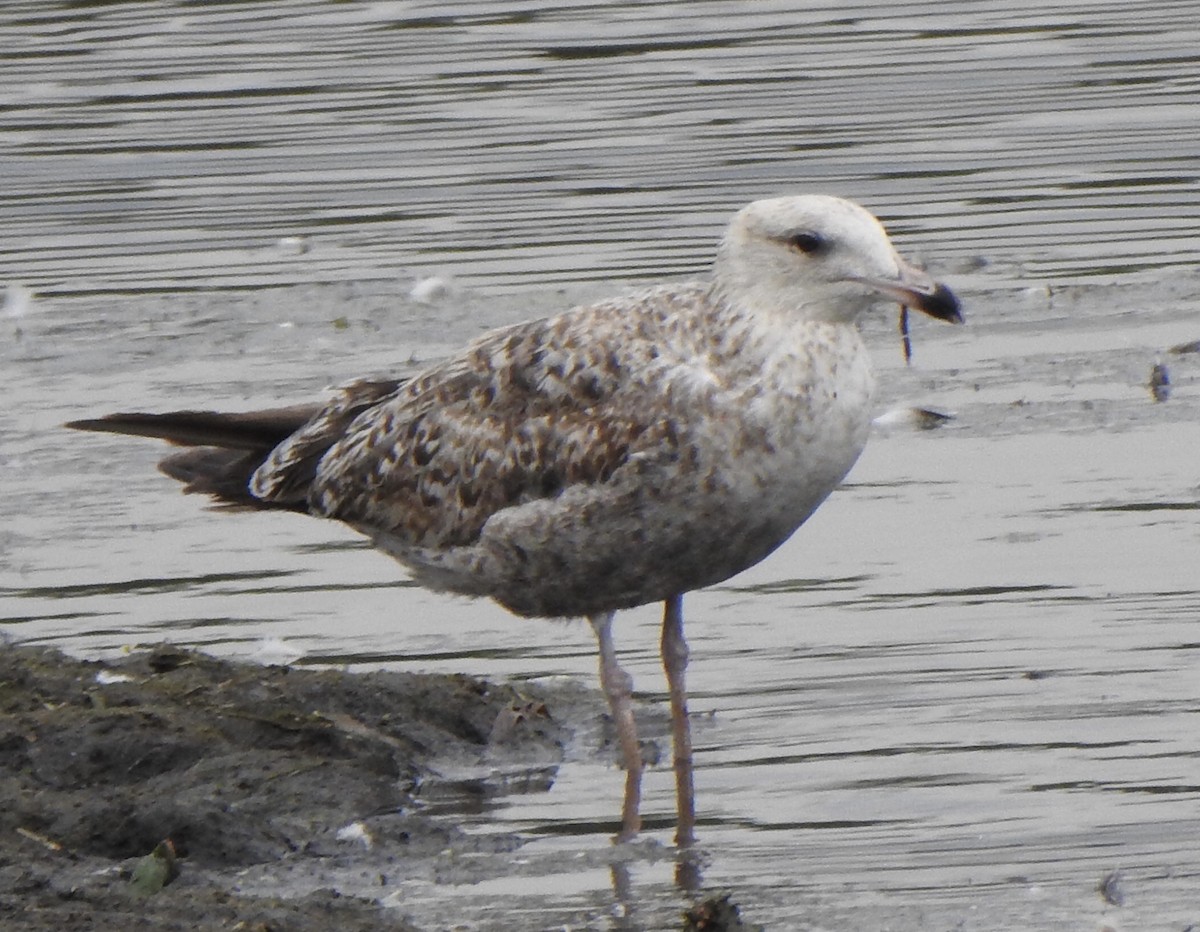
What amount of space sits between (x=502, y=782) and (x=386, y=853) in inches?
27.4

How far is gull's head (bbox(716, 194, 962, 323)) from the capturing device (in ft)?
22.8

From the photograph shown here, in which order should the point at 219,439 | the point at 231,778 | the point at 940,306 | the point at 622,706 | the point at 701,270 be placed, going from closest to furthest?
the point at 940,306, the point at 231,778, the point at 622,706, the point at 219,439, the point at 701,270

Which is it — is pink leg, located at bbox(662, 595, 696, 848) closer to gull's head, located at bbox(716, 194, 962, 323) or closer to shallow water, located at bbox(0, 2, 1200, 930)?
shallow water, located at bbox(0, 2, 1200, 930)

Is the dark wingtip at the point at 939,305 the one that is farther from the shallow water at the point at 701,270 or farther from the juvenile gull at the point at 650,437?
the shallow water at the point at 701,270

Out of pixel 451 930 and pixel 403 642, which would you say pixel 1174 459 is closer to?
pixel 403 642

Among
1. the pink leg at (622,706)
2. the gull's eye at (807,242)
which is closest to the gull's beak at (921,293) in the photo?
the gull's eye at (807,242)

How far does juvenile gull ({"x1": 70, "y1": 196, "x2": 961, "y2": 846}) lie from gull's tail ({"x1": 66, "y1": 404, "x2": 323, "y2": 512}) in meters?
0.43

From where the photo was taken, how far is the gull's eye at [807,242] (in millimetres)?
7020

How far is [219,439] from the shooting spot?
26.5ft

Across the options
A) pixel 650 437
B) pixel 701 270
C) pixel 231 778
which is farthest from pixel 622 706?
pixel 701 270

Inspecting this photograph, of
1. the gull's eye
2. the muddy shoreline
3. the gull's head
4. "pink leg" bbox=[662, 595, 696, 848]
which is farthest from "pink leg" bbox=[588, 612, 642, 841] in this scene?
the gull's eye

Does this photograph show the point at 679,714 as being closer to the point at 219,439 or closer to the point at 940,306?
the point at 940,306

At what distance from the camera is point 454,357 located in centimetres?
777

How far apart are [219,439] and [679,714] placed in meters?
1.64
